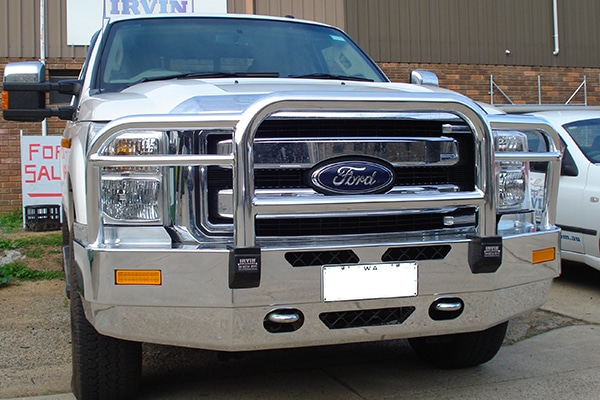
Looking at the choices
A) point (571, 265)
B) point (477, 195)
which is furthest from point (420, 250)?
point (571, 265)

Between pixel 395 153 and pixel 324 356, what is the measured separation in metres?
1.62

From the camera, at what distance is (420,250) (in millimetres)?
2936

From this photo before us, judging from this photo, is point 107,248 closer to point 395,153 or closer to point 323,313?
point 323,313

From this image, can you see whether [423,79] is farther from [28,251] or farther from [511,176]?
[28,251]

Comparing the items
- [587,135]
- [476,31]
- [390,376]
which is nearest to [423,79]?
[390,376]

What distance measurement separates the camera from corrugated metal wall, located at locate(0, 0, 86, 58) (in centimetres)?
1059

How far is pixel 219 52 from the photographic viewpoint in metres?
4.32

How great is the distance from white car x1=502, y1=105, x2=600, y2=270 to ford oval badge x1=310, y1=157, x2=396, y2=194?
3050mm

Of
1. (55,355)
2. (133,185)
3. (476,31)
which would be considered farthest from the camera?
(476,31)

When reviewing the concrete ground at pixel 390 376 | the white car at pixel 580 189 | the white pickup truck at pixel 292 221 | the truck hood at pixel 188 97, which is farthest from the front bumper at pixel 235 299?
the white car at pixel 580 189

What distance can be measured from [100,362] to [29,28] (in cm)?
879

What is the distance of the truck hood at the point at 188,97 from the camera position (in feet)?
9.58

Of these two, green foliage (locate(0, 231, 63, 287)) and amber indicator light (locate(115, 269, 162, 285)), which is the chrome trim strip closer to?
amber indicator light (locate(115, 269, 162, 285))

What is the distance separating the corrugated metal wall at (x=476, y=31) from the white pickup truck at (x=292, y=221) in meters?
8.90
